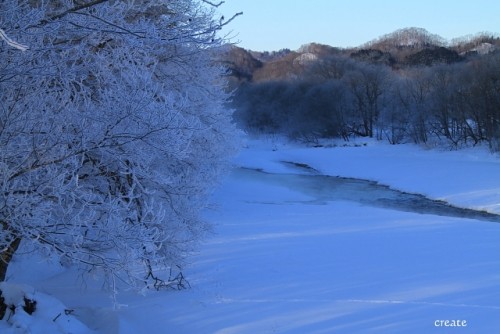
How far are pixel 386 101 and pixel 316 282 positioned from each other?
41490mm

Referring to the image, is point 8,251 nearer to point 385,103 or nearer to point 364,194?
point 364,194

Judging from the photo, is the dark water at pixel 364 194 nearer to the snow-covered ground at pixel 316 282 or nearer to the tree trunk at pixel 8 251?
the snow-covered ground at pixel 316 282

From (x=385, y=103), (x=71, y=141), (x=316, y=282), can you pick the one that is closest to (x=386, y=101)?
(x=385, y=103)

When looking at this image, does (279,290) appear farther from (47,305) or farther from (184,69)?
(184,69)

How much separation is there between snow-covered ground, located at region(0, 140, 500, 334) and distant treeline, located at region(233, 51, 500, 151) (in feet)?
71.8

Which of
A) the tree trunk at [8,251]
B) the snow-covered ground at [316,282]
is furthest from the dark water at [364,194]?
the tree trunk at [8,251]

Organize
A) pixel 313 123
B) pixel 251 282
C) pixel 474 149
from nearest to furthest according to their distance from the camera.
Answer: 1. pixel 251 282
2. pixel 474 149
3. pixel 313 123

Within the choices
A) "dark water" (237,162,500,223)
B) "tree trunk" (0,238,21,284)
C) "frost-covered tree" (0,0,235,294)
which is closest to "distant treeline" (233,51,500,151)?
"dark water" (237,162,500,223)

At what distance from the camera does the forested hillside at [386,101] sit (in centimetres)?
3388

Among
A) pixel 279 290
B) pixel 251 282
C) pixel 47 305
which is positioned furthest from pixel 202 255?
pixel 47 305

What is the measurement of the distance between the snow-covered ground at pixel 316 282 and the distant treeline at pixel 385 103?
21.9 m

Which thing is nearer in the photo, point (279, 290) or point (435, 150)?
point (279, 290)

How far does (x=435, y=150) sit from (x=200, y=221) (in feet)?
96.8

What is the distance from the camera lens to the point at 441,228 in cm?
1106
